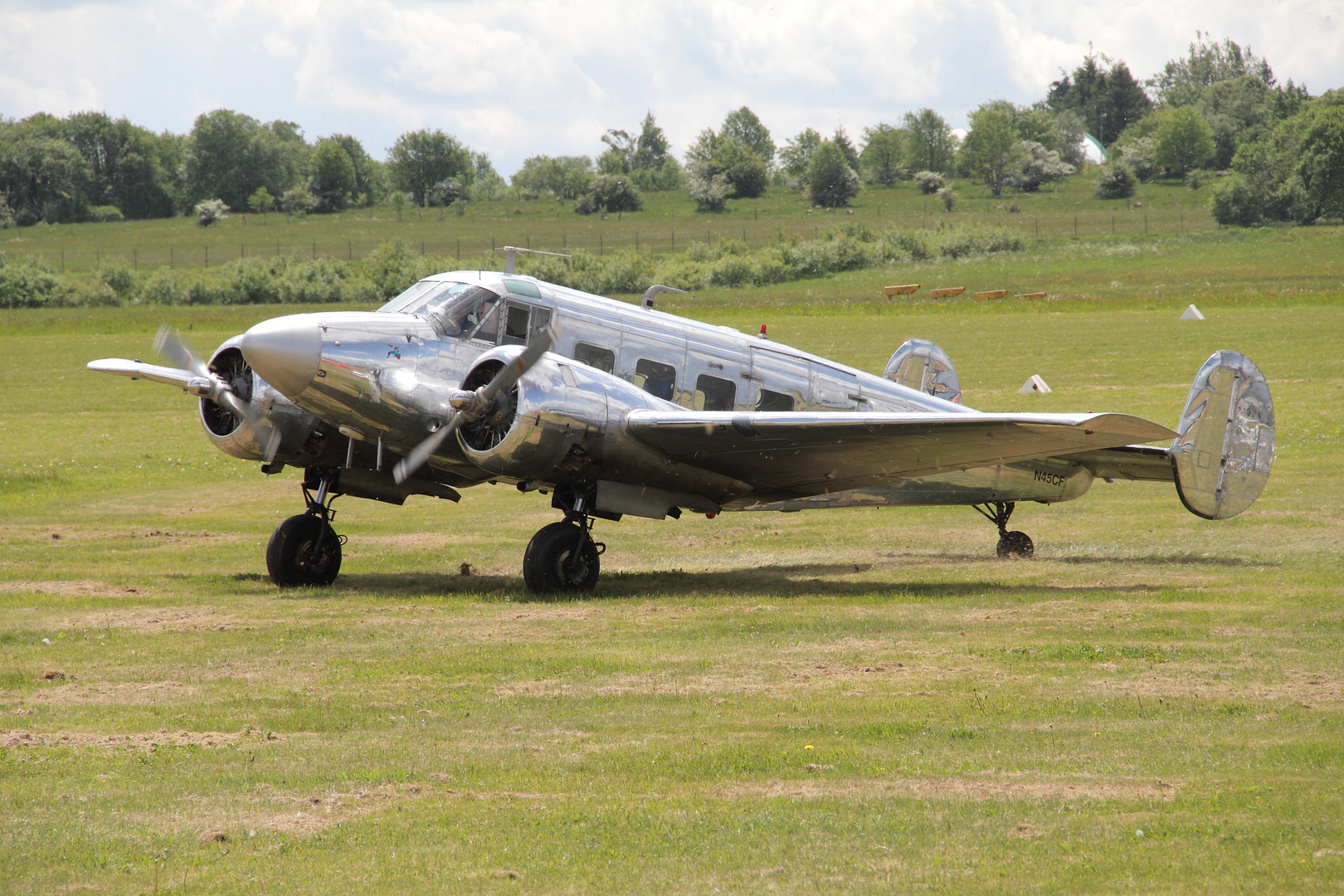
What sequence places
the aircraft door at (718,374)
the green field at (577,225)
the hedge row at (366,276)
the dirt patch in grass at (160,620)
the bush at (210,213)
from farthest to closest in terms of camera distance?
1. the bush at (210,213)
2. the green field at (577,225)
3. the hedge row at (366,276)
4. the aircraft door at (718,374)
5. the dirt patch in grass at (160,620)

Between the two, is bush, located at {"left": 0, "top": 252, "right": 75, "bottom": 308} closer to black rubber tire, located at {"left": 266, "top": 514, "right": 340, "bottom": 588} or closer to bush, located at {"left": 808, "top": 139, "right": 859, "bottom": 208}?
black rubber tire, located at {"left": 266, "top": 514, "right": 340, "bottom": 588}

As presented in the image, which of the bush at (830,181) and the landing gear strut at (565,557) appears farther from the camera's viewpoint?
the bush at (830,181)

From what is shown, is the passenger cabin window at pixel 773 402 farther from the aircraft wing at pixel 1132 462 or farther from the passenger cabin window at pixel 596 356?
the aircraft wing at pixel 1132 462

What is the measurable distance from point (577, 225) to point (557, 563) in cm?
12276

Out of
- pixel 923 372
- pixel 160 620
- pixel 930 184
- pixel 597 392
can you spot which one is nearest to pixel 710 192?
pixel 930 184

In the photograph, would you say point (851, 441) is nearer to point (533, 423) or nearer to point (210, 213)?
point (533, 423)

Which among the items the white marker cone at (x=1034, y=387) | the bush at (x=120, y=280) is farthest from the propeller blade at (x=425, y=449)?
the bush at (x=120, y=280)

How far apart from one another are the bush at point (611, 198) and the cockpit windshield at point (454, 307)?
132518mm

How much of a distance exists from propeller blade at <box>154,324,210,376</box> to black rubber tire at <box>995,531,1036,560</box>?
10.5m

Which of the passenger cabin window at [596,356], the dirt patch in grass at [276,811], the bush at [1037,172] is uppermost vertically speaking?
the bush at [1037,172]

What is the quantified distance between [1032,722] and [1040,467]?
29.2 ft

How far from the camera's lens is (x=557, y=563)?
572 inches

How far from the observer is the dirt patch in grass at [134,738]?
27.7ft

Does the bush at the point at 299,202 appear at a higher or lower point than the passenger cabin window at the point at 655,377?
higher
